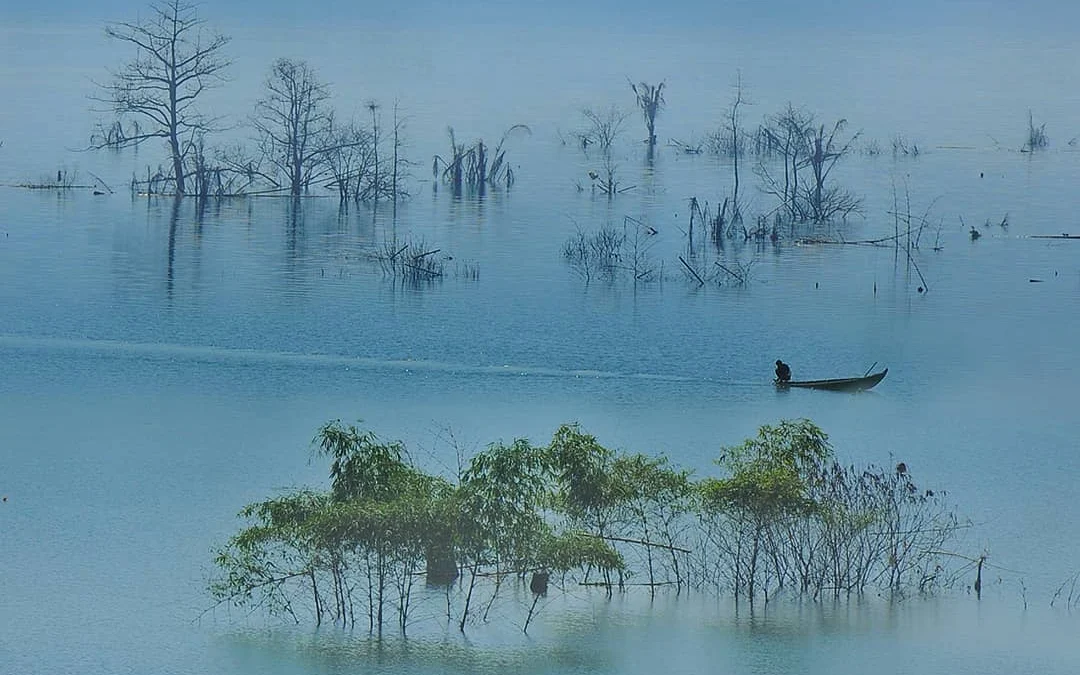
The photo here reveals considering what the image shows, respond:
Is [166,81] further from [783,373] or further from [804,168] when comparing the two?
[783,373]

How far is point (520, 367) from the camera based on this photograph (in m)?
34.3

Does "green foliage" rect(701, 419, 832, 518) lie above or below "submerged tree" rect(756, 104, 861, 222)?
below

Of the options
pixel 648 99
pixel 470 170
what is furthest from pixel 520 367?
pixel 648 99

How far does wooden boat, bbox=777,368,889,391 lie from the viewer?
32.5 m

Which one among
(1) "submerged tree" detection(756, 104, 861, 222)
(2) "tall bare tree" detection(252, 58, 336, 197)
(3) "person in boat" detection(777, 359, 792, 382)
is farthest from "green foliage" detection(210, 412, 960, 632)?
(2) "tall bare tree" detection(252, 58, 336, 197)

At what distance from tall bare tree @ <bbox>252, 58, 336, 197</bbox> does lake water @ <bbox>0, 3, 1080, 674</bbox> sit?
1.74 m

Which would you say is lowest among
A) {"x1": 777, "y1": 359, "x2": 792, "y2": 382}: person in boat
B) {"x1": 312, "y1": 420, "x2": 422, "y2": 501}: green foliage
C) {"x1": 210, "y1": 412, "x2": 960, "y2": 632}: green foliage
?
{"x1": 210, "y1": 412, "x2": 960, "y2": 632}: green foliage

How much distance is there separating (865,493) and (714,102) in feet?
200

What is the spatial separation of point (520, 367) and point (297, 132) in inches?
1132

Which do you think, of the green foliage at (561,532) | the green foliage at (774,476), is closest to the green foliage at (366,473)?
the green foliage at (561,532)

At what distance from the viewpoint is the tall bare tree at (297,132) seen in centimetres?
6034

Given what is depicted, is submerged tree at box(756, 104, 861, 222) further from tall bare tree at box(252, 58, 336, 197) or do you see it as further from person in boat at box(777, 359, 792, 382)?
person in boat at box(777, 359, 792, 382)

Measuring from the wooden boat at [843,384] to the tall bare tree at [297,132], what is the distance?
29.3 meters

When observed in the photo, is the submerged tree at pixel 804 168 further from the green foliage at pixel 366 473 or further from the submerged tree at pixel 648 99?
the green foliage at pixel 366 473
